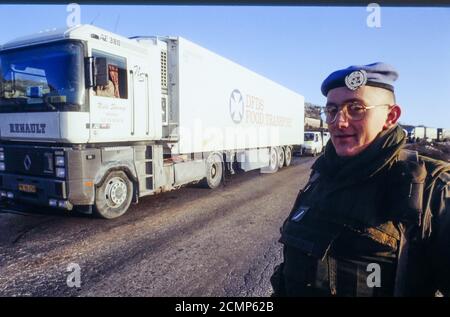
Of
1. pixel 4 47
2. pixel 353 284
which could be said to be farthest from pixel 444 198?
pixel 4 47

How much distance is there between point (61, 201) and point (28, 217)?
3.96ft

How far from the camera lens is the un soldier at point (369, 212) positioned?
1.24m

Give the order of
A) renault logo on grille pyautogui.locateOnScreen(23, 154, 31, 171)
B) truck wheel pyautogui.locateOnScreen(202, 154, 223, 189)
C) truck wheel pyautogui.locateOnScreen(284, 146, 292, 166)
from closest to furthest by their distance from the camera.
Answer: renault logo on grille pyautogui.locateOnScreen(23, 154, 31, 171) < truck wheel pyautogui.locateOnScreen(202, 154, 223, 189) < truck wheel pyautogui.locateOnScreen(284, 146, 292, 166)

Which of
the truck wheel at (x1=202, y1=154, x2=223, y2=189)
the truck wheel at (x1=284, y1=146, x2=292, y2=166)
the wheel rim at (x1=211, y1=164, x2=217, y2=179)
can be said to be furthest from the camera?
the truck wheel at (x1=284, y1=146, x2=292, y2=166)

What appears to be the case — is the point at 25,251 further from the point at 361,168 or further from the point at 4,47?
the point at 361,168

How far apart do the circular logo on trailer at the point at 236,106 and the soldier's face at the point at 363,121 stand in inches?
305

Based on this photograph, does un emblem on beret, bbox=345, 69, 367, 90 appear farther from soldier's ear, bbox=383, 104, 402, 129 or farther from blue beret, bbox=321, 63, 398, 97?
soldier's ear, bbox=383, 104, 402, 129

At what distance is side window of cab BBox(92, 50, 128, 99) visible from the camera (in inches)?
200

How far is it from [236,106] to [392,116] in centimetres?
811

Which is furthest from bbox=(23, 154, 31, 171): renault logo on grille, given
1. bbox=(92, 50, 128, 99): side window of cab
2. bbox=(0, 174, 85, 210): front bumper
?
bbox=(92, 50, 128, 99): side window of cab

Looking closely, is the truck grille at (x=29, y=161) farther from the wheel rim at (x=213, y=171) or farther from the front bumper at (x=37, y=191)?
the wheel rim at (x=213, y=171)

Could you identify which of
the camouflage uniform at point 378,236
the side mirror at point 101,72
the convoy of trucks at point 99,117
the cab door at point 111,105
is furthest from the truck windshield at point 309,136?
the camouflage uniform at point 378,236

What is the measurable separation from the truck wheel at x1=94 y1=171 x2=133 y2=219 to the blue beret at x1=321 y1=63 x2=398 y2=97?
4711 millimetres

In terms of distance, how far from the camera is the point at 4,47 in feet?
17.6
